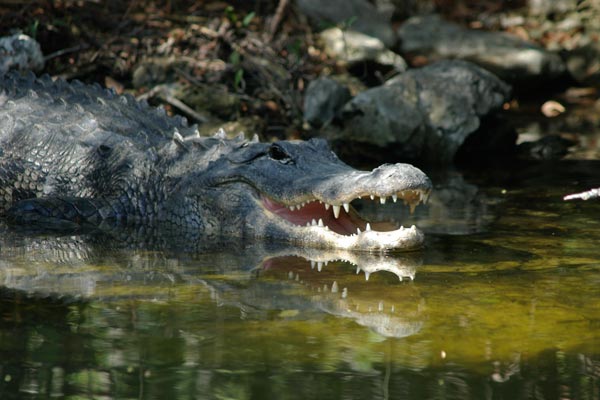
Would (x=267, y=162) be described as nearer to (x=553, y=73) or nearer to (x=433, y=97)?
(x=433, y=97)

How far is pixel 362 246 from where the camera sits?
6.32 metres

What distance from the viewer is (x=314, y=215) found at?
7012 millimetres

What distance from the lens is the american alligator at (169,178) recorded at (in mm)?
6500

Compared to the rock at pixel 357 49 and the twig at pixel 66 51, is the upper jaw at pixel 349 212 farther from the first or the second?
the rock at pixel 357 49

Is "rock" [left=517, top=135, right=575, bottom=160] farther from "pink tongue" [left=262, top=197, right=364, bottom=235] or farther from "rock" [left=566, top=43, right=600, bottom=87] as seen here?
"rock" [left=566, top=43, right=600, bottom=87]

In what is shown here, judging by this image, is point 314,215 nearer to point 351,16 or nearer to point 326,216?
point 326,216

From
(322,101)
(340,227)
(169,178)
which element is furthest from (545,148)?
(169,178)

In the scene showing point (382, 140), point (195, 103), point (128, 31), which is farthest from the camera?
point (128, 31)

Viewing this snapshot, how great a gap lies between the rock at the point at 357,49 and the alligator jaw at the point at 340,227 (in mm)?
7300

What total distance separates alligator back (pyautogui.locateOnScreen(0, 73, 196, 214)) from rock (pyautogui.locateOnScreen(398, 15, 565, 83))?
25.0 feet

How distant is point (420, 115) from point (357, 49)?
3386 mm

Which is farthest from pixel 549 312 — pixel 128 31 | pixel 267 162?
pixel 128 31

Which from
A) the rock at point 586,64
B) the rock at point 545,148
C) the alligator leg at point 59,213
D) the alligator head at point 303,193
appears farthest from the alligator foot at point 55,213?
the rock at point 586,64

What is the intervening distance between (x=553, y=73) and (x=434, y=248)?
983cm
